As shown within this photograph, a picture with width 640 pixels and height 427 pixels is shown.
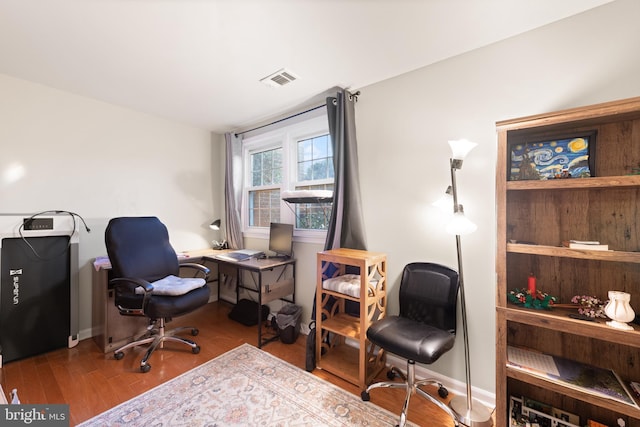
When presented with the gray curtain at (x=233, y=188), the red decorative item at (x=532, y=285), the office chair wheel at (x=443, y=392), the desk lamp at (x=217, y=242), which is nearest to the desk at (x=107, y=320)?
the desk lamp at (x=217, y=242)

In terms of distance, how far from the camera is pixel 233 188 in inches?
134

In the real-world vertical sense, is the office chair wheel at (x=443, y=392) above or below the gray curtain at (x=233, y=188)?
below

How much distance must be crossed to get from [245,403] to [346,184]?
1785mm

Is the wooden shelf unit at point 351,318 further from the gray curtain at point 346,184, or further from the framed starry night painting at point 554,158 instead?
the framed starry night painting at point 554,158

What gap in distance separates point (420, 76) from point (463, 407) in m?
2.29

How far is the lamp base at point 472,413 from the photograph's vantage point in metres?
1.44

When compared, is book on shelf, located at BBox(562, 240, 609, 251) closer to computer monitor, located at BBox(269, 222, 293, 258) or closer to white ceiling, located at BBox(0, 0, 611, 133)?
white ceiling, located at BBox(0, 0, 611, 133)

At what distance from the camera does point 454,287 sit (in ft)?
5.78

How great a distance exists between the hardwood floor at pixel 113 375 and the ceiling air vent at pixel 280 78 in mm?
2417

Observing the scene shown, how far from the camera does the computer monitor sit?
9.04 feet

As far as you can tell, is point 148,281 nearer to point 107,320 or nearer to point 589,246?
point 107,320

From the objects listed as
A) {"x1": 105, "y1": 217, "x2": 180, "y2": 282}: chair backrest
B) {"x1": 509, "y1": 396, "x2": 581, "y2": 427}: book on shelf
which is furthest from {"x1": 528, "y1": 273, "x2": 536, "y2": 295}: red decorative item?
{"x1": 105, "y1": 217, "x2": 180, "y2": 282}: chair backrest

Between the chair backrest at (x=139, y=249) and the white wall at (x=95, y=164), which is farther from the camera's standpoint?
the white wall at (x=95, y=164)

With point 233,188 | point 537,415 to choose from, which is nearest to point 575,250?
point 537,415
